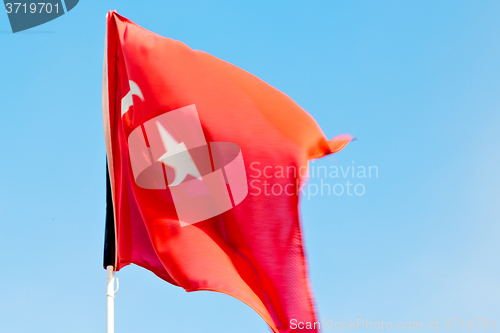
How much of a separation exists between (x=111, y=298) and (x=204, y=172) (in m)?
2.41

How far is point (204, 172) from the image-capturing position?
32.8 feet

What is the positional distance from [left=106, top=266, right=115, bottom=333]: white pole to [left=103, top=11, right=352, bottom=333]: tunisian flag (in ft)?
0.52

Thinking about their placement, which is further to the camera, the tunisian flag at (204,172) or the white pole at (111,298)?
the tunisian flag at (204,172)

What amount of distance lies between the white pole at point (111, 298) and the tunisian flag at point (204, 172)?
16 centimetres

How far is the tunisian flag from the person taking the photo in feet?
29.8

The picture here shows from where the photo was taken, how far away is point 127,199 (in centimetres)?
996

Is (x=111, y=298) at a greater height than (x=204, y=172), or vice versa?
(x=204, y=172)

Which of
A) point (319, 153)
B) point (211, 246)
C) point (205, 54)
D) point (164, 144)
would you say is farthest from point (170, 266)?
point (205, 54)

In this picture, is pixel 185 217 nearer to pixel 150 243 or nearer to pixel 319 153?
pixel 150 243

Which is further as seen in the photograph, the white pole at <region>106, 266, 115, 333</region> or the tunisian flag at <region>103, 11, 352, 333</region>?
the tunisian flag at <region>103, 11, 352, 333</region>

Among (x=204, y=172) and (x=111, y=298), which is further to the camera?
(x=204, y=172)

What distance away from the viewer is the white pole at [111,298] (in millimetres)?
8625

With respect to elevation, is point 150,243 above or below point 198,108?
below

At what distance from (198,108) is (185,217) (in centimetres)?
178
